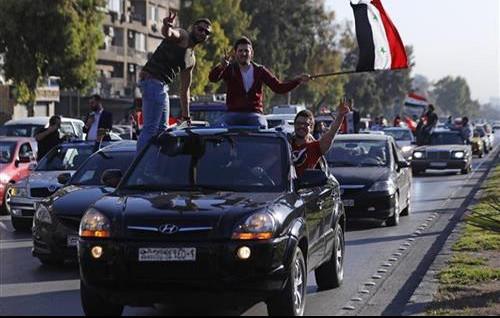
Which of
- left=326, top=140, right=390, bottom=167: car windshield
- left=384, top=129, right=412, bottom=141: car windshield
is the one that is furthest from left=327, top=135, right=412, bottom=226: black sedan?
left=384, top=129, right=412, bottom=141: car windshield

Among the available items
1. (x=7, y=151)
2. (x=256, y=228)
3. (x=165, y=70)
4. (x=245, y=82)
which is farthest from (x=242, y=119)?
(x=7, y=151)

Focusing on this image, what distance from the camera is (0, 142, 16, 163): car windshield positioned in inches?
845

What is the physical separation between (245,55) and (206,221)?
4.11m

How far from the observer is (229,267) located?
7754mm

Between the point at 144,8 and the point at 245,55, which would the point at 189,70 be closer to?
the point at 245,55

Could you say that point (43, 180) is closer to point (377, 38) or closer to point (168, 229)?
point (377, 38)

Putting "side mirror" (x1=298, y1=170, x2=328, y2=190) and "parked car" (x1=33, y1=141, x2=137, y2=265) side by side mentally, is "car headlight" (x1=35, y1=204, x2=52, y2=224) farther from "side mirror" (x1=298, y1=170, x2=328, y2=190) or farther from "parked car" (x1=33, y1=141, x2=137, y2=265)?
"side mirror" (x1=298, y1=170, x2=328, y2=190)

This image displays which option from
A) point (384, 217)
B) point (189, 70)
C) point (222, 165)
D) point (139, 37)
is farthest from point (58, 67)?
point (139, 37)

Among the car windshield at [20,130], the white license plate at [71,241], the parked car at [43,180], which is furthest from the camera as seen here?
the car windshield at [20,130]

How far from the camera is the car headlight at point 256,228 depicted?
309 inches

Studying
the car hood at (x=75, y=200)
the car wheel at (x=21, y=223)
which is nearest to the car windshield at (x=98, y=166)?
the car hood at (x=75, y=200)

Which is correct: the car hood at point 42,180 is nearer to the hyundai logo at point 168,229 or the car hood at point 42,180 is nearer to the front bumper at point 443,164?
the hyundai logo at point 168,229

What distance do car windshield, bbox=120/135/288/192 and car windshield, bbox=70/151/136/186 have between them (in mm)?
4295

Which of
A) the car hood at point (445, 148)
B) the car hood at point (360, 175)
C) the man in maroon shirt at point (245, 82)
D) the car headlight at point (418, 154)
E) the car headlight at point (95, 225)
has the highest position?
the man in maroon shirt at point (245, 82)
